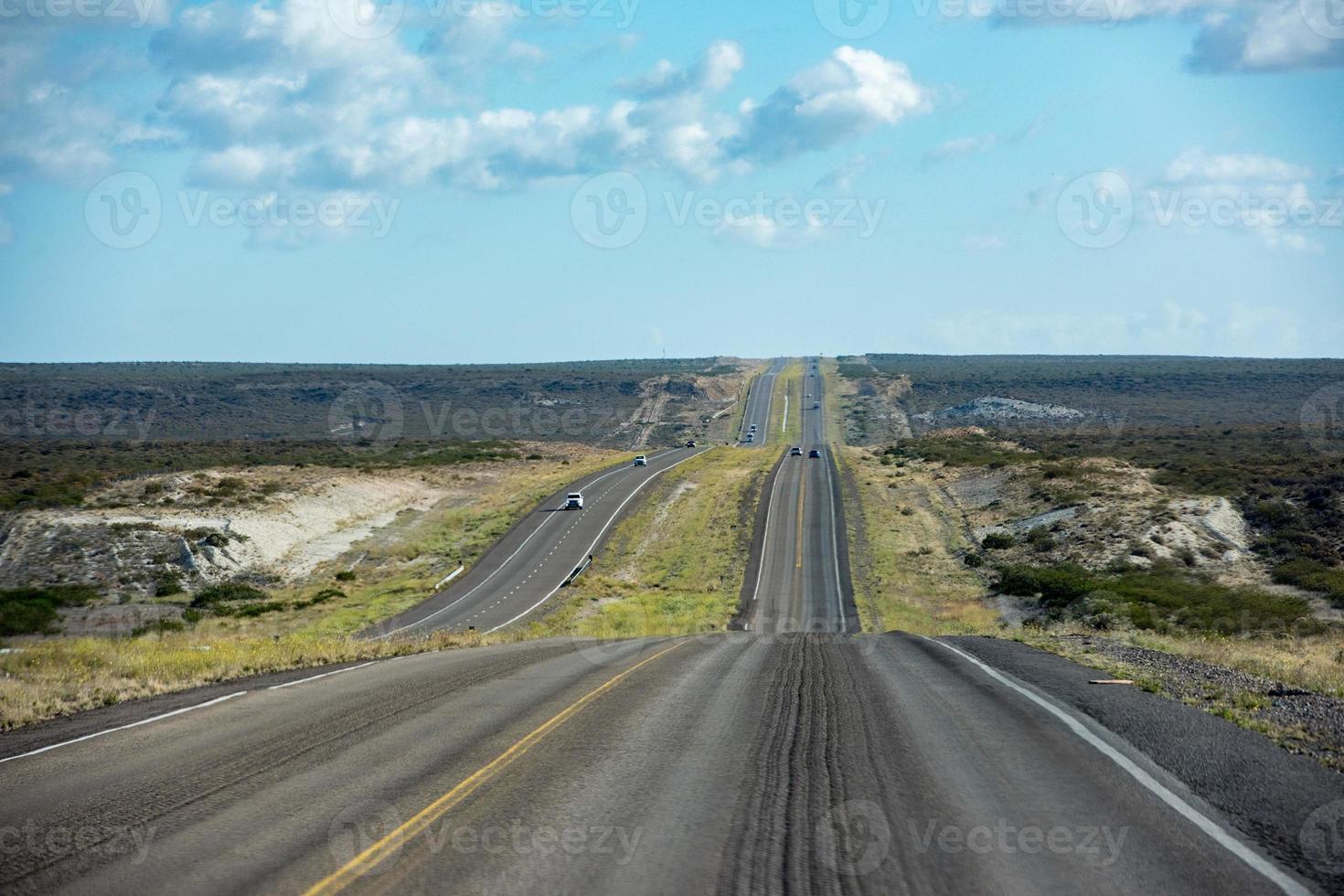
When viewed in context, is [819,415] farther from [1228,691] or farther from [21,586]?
[1228,691]

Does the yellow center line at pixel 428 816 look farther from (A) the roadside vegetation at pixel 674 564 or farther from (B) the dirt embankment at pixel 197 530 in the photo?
(B) the dirt embankment at pixel 197 530

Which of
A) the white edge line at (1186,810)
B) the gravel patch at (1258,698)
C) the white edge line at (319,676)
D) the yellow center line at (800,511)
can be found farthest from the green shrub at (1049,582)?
the white edge line at (319,676)

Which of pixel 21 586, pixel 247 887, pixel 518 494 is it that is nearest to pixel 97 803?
pixel 247 887

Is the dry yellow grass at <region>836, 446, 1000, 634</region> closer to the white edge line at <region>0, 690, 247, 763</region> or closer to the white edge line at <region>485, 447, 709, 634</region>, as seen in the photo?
the white edge line at <region>485, 447, 709, 634</region>

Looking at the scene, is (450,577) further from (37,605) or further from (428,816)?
(428,816)

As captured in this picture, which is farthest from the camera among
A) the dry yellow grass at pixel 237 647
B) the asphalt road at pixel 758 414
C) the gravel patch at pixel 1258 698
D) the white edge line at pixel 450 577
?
the asphalt road at pixel 758 414

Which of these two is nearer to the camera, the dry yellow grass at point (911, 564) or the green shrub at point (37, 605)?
the green shrub at point (37, 605)
